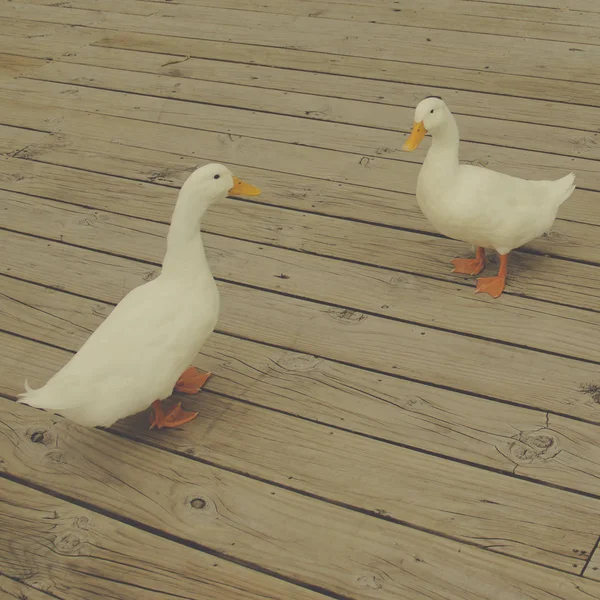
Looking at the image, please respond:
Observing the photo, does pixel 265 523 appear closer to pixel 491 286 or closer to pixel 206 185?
pixel 206 185

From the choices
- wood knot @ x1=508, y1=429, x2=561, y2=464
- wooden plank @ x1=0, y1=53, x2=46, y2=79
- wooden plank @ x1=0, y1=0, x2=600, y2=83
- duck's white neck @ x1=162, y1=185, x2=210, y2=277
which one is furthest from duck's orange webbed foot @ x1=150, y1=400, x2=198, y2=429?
wooden plank @ x1=0, y1=53, x2=46, y2=79

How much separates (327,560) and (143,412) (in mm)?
623

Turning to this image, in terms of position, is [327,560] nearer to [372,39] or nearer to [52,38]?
Result: [372,39]

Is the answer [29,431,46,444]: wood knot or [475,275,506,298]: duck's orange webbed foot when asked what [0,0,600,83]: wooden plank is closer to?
[475,275,506,298]: duck's orange webbed foot

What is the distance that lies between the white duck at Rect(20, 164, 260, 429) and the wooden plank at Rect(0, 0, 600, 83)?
2.00 meters

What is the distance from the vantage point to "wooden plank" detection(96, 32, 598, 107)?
3350 millimetres

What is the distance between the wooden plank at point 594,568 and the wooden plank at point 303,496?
0.7 inches

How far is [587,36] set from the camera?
3.73 m

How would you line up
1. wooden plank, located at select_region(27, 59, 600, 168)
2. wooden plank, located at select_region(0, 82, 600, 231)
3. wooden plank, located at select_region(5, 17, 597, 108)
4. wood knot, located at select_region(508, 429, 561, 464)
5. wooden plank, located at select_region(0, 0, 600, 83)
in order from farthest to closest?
wooden plank, located at select_region(0, 0, 600, 83)
wooden plank, located at select_region(5, 17, 597, 108)
wooden plank, located at select_region(27, 59, 600, 168)
wooden plank, located at select_region(0, 82, 600, 231)
wood knot, located at select_region(508, 429, 561, 464)

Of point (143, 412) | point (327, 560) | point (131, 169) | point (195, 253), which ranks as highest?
point (131, 169)

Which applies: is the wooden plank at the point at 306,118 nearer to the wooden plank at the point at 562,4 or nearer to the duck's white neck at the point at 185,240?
the wooden plank at the point at 562,4

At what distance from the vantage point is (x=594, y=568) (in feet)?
5.32

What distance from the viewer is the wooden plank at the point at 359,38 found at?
3.56 m

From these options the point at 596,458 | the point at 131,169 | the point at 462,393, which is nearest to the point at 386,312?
the point at 462,393
